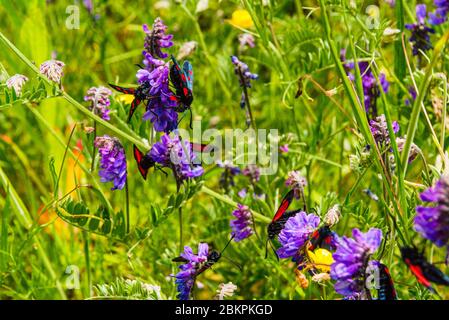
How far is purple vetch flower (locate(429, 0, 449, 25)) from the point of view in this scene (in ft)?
5.92

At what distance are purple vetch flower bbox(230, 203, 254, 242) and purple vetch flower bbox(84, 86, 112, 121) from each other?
373mm

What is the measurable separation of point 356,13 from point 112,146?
71cm

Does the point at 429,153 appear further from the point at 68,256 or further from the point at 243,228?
the point at 68,256

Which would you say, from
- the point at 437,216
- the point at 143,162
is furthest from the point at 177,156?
the point at 437,216

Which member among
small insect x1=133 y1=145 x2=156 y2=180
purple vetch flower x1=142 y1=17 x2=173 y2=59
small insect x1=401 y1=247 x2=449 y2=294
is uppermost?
purple vetch flower x1=142 y1=17 x2=173 y2=59

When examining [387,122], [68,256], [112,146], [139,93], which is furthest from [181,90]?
[68,256]

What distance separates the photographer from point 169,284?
1.77 metres

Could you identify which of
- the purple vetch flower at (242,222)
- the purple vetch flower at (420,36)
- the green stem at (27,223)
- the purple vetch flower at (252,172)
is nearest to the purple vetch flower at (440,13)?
the purple vetch flower at (420,36)

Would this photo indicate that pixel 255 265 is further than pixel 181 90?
Yes

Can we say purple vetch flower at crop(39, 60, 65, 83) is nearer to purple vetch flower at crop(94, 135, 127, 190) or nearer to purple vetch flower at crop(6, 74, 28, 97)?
purple vetch flower at crop(6, 74, 28, 97)

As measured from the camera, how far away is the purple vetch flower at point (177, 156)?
149cm

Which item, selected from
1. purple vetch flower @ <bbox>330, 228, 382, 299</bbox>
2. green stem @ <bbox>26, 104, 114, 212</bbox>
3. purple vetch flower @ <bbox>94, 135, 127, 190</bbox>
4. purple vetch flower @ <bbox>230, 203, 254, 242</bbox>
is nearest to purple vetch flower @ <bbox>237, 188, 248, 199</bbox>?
purple vetch flower @ <bbox>230, 203, 254, 242</bbox>

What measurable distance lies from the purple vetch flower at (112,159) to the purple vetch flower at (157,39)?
213 mm
